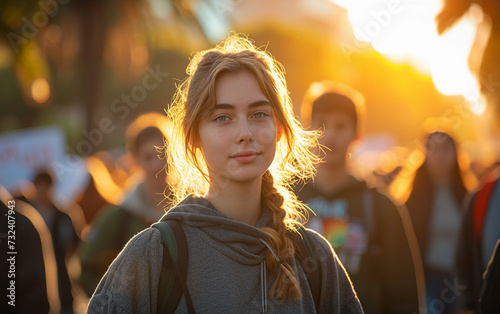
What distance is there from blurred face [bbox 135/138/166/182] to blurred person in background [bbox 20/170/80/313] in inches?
60.1

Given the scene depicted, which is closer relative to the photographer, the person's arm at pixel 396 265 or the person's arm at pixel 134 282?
the person's arm at pixel 134 282

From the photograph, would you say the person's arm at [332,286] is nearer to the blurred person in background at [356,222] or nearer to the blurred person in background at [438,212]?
the blurred person in background at [356,222]

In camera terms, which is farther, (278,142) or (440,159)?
(440,159)

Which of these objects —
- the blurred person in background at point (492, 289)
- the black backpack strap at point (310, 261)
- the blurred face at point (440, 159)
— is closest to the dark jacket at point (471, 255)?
the blurred person in background at point (492, 289)

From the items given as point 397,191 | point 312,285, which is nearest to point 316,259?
point 312,285

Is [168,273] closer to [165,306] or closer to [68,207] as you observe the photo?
[165,306]

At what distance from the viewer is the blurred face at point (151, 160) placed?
5438 mm

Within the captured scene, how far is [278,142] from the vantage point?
2.87 meters

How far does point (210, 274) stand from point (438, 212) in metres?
4.54

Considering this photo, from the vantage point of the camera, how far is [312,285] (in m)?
2.57

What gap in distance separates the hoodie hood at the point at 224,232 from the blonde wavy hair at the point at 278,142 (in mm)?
61

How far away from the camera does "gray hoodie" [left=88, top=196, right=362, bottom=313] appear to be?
7.44 ft

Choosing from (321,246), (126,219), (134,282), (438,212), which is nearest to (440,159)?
(438,212)

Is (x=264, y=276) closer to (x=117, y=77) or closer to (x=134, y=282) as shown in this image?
(x=134, y=282)
